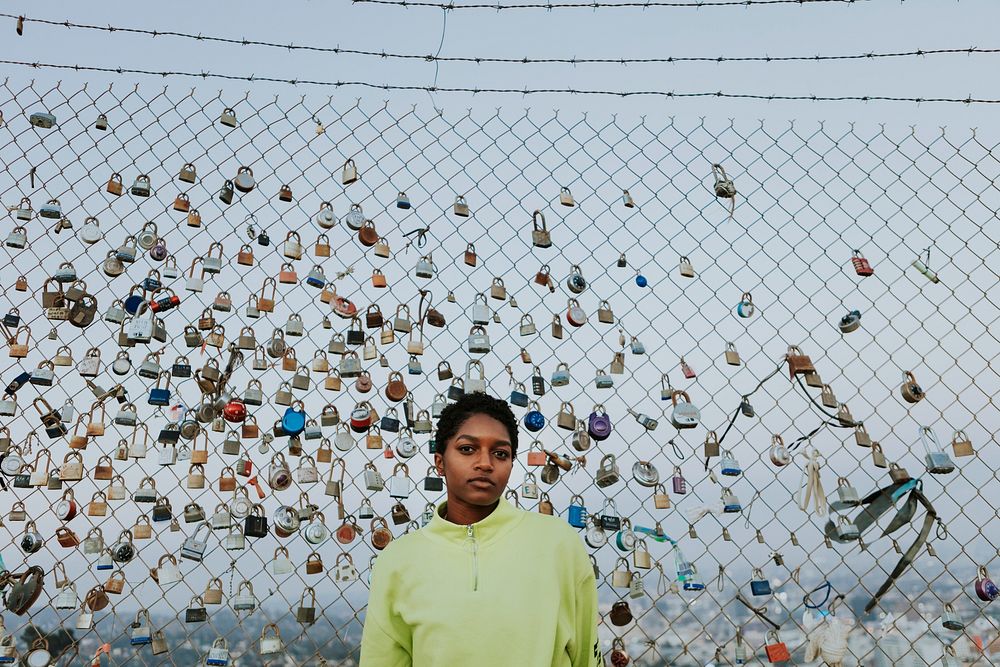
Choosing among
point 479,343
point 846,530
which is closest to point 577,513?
point 479,343

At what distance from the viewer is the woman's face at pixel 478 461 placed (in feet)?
6.77

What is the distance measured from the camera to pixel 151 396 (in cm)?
311

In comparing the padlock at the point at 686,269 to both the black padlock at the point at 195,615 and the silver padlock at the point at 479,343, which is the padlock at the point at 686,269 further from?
the black padlock at the point at 195,615

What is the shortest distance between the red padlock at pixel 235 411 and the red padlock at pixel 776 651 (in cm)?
195

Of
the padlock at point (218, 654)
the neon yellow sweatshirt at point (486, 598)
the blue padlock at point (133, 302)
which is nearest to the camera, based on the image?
the neon yellow sweatshirt at point (486, 598)

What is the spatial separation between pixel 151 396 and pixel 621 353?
5.57 feet

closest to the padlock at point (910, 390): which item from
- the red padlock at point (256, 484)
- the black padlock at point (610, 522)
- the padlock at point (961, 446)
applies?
the padlock at point (961, 446)

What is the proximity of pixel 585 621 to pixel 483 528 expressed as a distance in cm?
32

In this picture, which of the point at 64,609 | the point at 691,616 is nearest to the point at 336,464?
the point at 64,609

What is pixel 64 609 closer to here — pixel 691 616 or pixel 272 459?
pixel 272 459

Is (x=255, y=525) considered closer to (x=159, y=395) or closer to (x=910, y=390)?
(x=159, y=395)

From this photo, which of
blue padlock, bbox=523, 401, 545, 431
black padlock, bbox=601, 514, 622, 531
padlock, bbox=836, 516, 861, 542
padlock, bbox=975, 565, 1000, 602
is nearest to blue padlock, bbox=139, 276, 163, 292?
blue padlock, bbox=523, 401, 545, 431

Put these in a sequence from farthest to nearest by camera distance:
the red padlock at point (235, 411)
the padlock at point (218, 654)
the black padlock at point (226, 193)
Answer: the black padlock at point (226, 193)
the red padlock at point (235, 411)
the padlock at point (218, 654)

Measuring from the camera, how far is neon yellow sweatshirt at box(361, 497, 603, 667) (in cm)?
185
